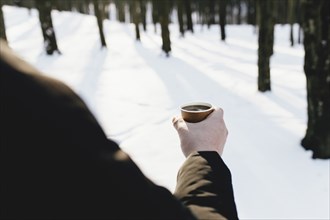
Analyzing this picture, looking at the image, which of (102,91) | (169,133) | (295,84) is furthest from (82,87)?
(295,84)

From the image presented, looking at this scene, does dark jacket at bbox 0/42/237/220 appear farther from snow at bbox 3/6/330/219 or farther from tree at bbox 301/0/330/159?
tree at bbox 301/0/330/159

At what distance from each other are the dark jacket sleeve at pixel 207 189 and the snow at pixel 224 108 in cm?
48

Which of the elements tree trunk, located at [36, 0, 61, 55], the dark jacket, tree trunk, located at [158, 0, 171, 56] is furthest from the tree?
tree trunk, located at [36, 0, 61, 55]

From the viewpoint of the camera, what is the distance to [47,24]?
12.7 m

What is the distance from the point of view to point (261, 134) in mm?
5113

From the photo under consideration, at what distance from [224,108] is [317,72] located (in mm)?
2294

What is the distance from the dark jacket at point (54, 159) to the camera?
0.62m

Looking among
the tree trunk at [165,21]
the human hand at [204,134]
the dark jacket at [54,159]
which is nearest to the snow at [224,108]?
the dark jacket at [54,159]

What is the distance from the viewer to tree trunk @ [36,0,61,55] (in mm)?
12391

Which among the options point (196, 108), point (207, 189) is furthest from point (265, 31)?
point (207, 189)

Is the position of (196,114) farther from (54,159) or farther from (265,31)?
(265,31)

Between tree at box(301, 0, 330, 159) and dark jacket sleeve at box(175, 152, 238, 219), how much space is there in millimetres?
3210

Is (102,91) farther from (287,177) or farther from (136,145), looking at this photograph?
(287,177)

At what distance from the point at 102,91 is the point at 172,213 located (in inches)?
290
